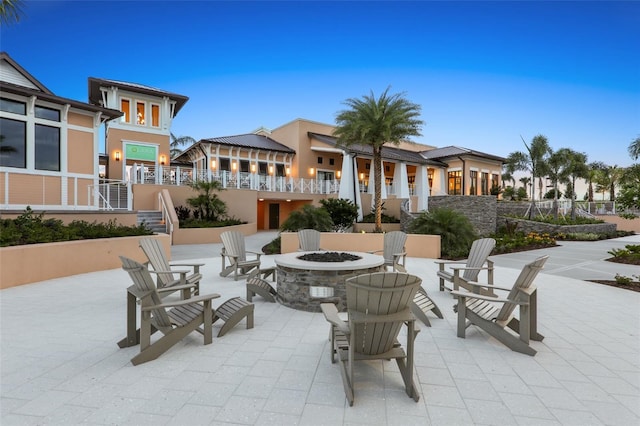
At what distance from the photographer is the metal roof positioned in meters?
22.7

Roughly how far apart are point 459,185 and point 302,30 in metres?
21.8

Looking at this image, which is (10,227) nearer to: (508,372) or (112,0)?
(112,0)

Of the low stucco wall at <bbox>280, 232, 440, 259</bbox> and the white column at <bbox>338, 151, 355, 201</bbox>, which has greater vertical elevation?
the white column at <bbox>338, 151, 355, 201</bbox>

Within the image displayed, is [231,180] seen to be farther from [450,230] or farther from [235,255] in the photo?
[450,230]

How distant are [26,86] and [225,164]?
11272mm

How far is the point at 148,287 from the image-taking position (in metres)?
3.39

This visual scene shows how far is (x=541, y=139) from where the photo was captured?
2481 centimetres

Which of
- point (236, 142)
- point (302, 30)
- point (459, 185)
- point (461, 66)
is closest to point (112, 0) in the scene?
point (302, 30)

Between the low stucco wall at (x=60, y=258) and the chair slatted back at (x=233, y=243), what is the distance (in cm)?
351

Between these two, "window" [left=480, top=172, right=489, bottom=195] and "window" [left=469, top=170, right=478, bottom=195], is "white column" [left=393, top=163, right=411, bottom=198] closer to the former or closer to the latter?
"window" [left=469, top=170, right=478, bottom=195]

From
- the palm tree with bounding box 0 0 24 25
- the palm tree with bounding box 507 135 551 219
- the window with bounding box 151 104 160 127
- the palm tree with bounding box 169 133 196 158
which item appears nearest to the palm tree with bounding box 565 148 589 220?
the palm tree with bounding box 507 135 551 219

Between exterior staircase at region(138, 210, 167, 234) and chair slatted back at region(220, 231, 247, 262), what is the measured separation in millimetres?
8781

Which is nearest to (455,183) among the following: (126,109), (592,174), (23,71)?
(592,174)

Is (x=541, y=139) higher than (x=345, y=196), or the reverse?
(x=541, y=139)
